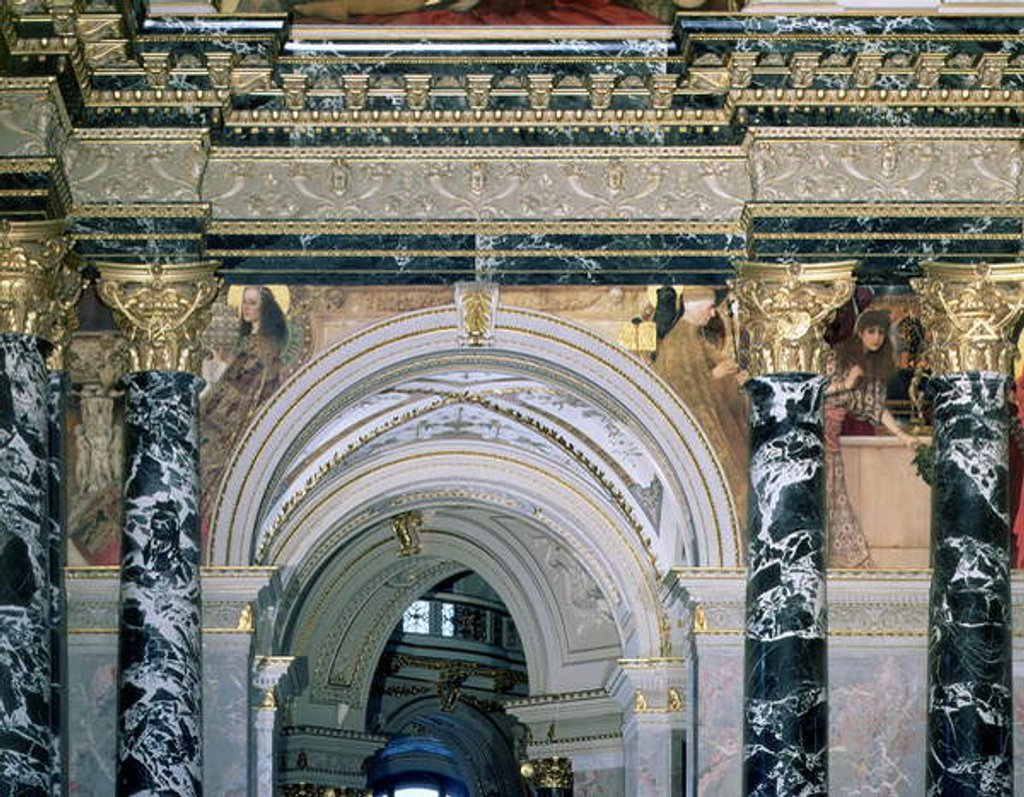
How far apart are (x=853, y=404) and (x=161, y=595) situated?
6.14 m

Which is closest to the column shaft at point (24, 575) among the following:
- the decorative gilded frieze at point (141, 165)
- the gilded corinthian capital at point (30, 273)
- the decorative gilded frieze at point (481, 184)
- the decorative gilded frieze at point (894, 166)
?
the gilded corinthian capital at point (30, 273)

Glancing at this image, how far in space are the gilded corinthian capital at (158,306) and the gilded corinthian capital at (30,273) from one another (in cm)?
57

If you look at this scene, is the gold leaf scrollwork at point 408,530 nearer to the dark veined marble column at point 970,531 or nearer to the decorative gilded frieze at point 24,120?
the dark veined marble column at point 970,531

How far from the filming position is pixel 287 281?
23344 mm

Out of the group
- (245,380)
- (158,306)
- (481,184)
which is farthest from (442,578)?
(158,306)

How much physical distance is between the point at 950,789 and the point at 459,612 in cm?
2420

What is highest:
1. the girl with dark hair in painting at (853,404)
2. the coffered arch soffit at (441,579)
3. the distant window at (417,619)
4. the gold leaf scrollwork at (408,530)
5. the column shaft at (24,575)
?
the distant window at (417,619)

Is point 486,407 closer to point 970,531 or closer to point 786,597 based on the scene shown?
point 786,597

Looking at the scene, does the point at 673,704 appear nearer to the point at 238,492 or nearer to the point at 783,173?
the point at 238,492

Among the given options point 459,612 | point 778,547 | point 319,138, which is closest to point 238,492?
point 319,138

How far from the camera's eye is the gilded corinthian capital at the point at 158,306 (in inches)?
877

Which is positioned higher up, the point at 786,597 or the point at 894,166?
the point at 894,166

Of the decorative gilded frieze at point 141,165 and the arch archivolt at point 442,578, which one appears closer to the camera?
the decorative gilded frieze at point 141,165

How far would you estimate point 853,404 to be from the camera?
24.4 meters
